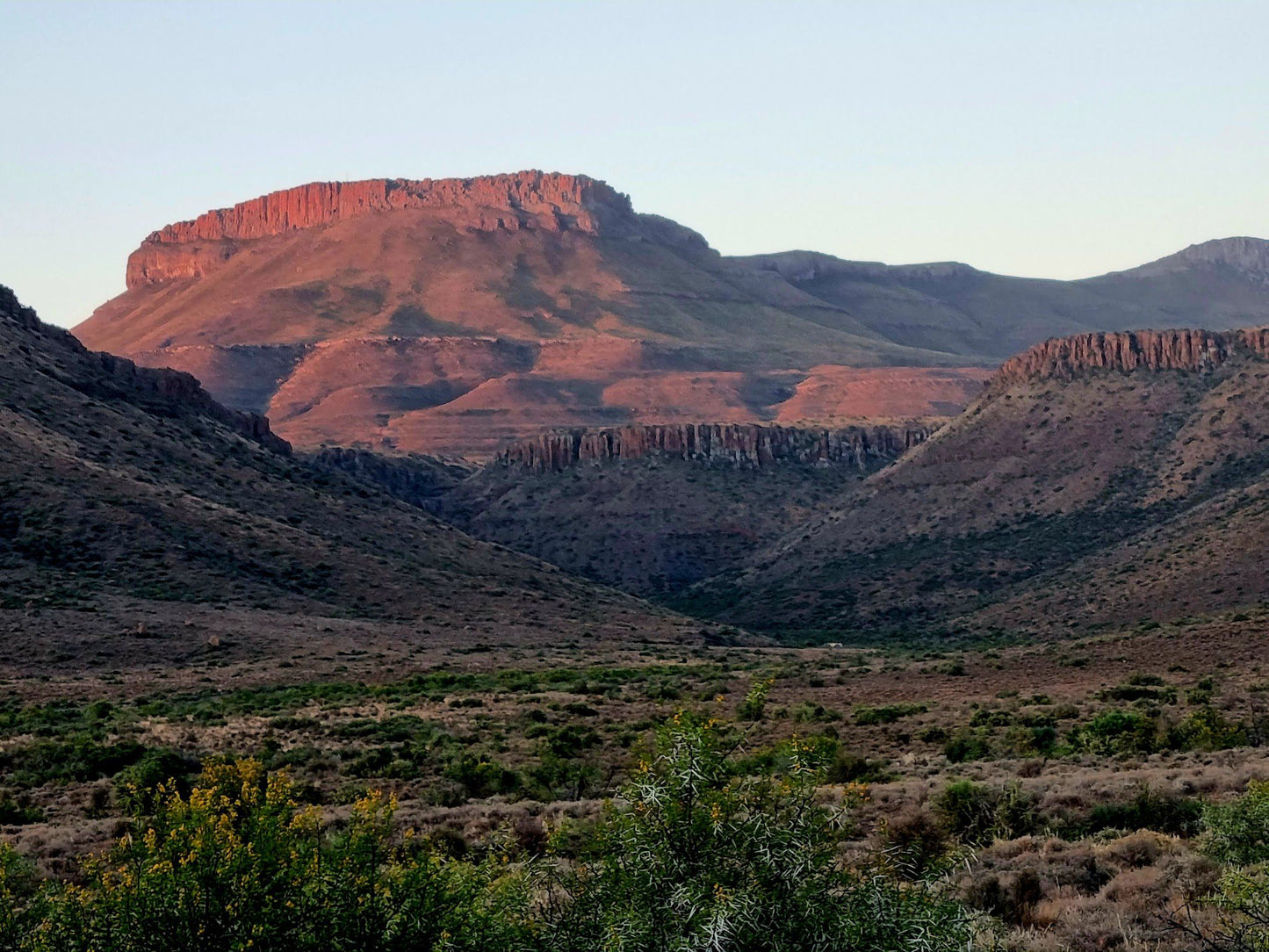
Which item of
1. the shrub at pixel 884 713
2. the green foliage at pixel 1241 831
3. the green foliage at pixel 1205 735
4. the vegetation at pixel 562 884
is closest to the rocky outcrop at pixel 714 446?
the shrub at pixel 884 713

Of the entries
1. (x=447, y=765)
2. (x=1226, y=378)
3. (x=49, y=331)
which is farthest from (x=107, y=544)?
(x=1226, y=378)

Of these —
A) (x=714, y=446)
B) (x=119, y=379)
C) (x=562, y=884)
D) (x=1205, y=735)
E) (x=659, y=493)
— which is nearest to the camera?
(x=562, y=884)

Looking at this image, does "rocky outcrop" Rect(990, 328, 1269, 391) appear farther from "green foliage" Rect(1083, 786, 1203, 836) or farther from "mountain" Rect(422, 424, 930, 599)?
"green foliage" Rect(1083, 786, 1203, 836)

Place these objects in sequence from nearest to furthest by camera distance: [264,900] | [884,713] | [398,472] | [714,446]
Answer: [264,900] → [884,713] → [714,446] → [398,472]

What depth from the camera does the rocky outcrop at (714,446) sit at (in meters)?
136

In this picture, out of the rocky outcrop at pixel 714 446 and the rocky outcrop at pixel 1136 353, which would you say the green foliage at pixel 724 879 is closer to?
the rocky outcrop at pixel 1136 353

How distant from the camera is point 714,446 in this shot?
13700 cm

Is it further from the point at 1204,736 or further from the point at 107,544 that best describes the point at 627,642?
the point at 1204,736

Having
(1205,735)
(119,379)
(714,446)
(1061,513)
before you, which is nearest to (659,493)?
(714,446)

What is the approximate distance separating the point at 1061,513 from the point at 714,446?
47.9m

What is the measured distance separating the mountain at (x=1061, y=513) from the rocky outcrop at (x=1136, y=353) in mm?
155

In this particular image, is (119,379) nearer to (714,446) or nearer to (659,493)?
(659,493)

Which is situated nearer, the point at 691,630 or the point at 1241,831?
the point at 1241,831

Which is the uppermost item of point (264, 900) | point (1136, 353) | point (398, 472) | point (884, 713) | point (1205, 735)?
point (1136, 353)
